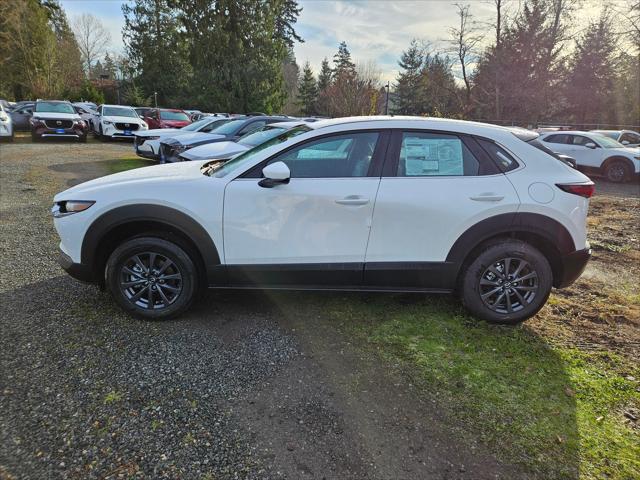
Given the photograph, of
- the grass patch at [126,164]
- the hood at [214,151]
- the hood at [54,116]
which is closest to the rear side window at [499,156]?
the hood at [214,151]

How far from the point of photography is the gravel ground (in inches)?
86.7

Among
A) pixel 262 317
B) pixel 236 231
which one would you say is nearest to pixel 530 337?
pixel 262 317

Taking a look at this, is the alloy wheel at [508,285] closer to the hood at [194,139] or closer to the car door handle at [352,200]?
the car door handle at [352,200]

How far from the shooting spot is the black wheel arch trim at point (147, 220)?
336 cm

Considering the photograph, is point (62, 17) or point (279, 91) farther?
point (62, 17)

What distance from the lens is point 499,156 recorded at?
138 inches

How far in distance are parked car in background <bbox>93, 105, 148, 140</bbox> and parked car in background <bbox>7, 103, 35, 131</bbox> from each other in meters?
4.82

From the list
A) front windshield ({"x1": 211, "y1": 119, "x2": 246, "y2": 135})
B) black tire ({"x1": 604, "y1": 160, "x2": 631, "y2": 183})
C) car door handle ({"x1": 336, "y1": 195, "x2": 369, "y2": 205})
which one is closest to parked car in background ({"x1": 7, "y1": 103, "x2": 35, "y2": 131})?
front windshield ({"x1": 211, "y1": 119, "x2": 246, "y2": 135})

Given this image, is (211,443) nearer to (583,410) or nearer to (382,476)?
(382,476)

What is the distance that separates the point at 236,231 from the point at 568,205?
8.83ft

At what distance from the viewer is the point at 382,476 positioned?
7.10 ft

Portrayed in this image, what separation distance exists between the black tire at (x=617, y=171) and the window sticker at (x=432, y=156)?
12576mm

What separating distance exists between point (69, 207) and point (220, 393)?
6.55 feet

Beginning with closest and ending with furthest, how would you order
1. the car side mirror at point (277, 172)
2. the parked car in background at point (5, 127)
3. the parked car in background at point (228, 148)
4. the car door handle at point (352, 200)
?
the car side mirror at point (277, 172)
the car door handle at point (352, 200)
the parked car in background at point (228, 148)
the parked car in background at point (5, 127)
